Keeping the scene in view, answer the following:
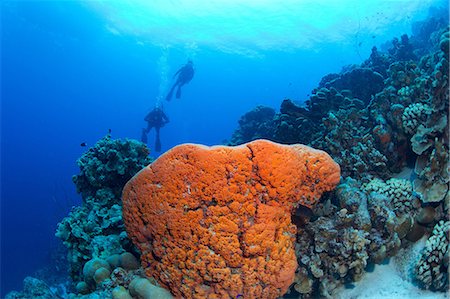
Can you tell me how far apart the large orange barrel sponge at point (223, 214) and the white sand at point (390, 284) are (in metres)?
1.05

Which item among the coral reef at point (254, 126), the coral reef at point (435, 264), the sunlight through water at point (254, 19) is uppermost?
the sunlight through water at point (254, 19)

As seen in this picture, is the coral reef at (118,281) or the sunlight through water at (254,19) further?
the sunlight through water at (254,19)

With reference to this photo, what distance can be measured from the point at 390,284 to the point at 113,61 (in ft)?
220

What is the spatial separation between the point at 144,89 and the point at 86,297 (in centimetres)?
9598

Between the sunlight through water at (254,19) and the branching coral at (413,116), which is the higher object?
the sunlight through water at (254,19)

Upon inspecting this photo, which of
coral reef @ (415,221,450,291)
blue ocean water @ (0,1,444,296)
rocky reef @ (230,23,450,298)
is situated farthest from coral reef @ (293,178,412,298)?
blue ocean water @ (0,1,444,296)

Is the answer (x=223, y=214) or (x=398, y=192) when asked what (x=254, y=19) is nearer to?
(x=398, y=192)

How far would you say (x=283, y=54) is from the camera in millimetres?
51156

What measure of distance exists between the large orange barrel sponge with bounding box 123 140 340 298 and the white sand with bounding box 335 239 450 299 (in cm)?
105

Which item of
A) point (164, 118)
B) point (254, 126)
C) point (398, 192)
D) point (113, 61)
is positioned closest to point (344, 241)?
point (398, 192)

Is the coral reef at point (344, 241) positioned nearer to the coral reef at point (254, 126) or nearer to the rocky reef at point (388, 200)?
the rocky reef at point (388, 200)

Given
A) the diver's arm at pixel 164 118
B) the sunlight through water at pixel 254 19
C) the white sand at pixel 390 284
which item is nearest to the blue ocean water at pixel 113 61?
the sunlight through water at pixel 254 19

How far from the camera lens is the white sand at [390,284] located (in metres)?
3.35

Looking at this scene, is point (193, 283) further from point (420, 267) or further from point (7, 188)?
point (7, 188)
